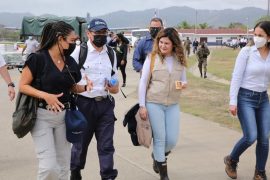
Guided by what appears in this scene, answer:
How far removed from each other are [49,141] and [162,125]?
156cm

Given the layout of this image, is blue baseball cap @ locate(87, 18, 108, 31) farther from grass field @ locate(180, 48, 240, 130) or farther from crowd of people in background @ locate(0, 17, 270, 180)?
grass field @ locate(180, 48, 240, 130)

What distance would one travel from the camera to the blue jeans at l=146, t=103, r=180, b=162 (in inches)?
211

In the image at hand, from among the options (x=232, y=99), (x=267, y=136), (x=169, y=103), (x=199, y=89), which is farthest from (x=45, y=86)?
(x=199, y=89)

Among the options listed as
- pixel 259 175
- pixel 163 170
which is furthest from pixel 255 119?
pixel 163 170

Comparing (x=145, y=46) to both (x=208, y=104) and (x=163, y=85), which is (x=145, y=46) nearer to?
(x=163, y=85)

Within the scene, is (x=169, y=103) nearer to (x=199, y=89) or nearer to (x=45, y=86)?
(x=45, y=86)

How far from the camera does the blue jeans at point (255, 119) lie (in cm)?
534

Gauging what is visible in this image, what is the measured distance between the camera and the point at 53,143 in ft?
14.0

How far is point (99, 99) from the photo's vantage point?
16.6 ft

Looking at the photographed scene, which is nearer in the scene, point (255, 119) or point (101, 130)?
point (101, 130)

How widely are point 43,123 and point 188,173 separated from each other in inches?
93.6

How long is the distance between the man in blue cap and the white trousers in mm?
660

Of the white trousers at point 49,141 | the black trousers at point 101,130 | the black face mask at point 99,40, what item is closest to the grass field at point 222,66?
the black trousers at point 101,130

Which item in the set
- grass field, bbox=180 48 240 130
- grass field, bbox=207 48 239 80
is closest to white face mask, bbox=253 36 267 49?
grass field, bbox=180 48 240 130
